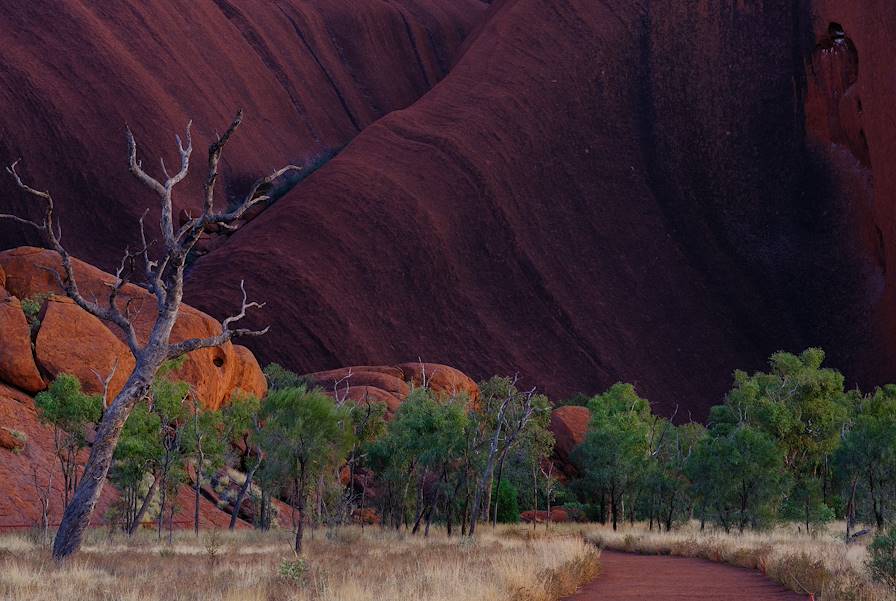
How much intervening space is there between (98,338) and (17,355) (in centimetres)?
402

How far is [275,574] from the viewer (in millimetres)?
16094

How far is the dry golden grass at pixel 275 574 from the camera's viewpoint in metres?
12.6

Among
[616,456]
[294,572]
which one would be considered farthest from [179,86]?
[294,572]

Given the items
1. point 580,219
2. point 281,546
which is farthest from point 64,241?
point 281,546

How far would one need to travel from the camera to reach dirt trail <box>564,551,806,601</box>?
16.0 meters

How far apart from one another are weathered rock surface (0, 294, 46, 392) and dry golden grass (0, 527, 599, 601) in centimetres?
1888

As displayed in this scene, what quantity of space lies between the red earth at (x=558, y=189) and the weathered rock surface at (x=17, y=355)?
31.7m

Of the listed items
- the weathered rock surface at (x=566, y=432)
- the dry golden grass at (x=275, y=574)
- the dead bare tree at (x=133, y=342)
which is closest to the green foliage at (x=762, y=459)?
the weathered rock surface at (x=566, y=432)

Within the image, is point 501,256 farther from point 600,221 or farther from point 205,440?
point 205,440

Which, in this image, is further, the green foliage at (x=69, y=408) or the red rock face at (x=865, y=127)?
the red rock face at (x=865, y=127)

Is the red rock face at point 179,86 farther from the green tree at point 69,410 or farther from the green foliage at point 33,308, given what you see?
the green tree at point 69,410

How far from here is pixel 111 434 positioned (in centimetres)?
1697

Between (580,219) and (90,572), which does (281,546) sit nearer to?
(90,572)

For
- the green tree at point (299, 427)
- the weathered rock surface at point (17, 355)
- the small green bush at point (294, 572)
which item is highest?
the weathered rock surface at point (17, 355)
